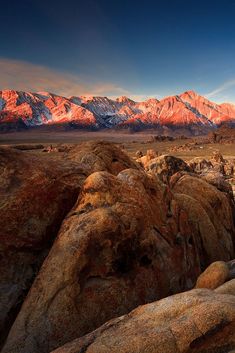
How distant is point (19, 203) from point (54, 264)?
8.70 ft

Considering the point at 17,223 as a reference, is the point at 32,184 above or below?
above

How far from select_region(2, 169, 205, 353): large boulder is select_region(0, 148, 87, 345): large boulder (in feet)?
2.67

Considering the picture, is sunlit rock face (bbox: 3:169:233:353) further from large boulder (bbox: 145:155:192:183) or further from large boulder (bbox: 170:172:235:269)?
large boulder (bbox: 145:155:192:183)

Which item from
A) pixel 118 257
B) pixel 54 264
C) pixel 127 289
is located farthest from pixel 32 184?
pixel 127 289

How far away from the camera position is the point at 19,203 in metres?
12.6

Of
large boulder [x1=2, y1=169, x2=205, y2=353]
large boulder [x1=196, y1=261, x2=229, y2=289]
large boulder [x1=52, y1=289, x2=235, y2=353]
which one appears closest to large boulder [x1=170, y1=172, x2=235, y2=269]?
large boulder [x1=2, y1=169, x2=205, y2=353]

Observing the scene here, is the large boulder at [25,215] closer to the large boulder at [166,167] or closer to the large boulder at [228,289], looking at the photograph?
the large boulder at [228,289]

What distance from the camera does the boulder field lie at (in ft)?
27.9

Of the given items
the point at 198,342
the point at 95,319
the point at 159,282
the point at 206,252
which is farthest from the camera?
the point at 206,252

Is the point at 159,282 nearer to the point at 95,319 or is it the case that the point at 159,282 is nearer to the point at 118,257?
the point at 118,257

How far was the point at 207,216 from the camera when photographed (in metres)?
18.6

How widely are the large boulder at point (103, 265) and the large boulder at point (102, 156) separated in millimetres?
5031

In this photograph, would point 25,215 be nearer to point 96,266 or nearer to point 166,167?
point 96,266

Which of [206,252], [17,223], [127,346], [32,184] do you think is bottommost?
[206,252]
